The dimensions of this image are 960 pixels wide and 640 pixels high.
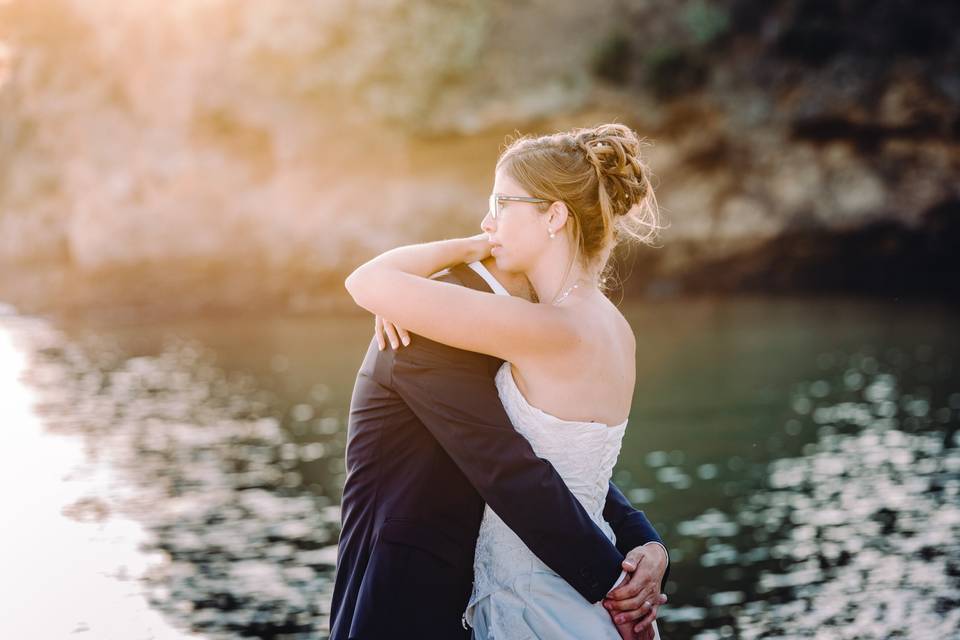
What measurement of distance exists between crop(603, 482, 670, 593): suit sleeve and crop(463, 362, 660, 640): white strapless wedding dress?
0.51ft

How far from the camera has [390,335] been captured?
81.7 inches

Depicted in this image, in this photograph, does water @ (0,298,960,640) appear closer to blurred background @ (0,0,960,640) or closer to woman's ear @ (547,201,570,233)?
blurred background @ (0,0,960,640)

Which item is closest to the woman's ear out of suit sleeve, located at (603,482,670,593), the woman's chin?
the woman's chin

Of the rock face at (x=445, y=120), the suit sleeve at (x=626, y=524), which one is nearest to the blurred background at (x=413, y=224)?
the rock face at (x=445, y=120)

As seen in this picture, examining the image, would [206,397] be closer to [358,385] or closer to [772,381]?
[772,381]

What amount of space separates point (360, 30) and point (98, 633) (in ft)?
63.5

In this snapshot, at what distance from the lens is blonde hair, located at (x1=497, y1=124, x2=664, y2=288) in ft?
7.25

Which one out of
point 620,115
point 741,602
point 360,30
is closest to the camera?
point 741,602

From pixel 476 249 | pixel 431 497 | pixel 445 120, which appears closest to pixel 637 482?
pixel 476 249

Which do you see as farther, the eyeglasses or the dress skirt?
the eyeglasses

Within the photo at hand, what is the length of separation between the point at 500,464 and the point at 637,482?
21.9 ft

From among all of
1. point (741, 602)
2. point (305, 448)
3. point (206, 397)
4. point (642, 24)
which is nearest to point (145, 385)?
point (206, 397)

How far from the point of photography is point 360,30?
22.9 meters

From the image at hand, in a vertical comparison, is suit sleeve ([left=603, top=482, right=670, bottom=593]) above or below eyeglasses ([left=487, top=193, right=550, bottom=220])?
below
